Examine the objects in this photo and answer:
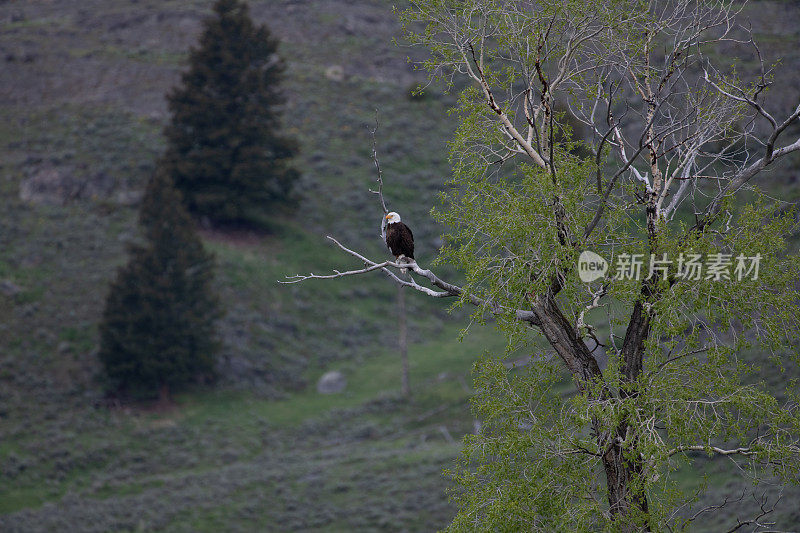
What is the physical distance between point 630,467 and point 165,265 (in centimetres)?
2915

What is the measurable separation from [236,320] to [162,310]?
5.38m

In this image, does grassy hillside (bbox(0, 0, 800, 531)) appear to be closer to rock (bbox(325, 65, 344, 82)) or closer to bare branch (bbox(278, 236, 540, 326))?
rock (bbox(325, 65, 344, 82))

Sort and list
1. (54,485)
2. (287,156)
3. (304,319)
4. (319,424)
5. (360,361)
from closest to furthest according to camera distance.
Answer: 1. (54,485)
2. (319,424)
3. (360,361)
4. (304,319)
5. (287,156)

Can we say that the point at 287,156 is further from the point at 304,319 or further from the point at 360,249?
the point at 304,319

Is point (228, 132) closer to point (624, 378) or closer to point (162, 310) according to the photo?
point (162, 310)

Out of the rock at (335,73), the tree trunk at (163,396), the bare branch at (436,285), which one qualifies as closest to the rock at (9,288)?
the tree trunk at (163,396)

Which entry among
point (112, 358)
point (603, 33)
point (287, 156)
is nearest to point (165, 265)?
point (112, 358)

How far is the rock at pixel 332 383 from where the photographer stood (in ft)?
123

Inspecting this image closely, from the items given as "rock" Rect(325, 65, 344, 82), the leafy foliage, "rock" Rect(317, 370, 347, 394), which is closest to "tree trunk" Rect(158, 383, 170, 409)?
"rock" Rect(317, 370, 347, 394)

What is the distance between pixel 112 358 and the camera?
1383 inches

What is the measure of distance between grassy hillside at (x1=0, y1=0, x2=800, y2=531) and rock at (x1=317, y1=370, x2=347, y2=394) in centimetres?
53

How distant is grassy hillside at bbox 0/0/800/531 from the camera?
29.0m

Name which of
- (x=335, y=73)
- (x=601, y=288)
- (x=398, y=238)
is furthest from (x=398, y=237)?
(x=335, y=73)

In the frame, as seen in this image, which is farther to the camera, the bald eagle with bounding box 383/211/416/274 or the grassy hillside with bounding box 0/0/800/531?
the grassy hillside with bounding box 0/0/800/531
